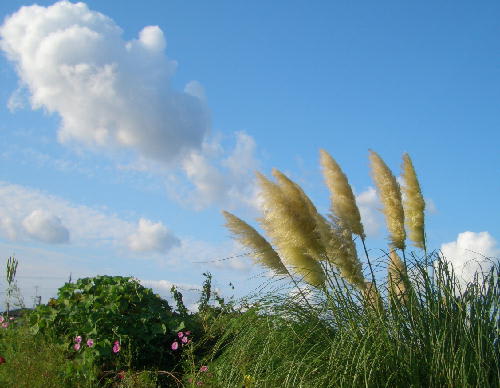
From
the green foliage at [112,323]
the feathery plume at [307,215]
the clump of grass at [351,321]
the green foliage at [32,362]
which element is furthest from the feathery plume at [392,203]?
the green foliage at [32,362]

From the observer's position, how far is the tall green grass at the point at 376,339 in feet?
10.9

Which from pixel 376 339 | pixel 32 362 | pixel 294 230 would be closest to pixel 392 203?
pixel 294 230

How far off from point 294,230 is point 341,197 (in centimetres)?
49

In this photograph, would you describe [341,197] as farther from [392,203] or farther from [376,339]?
[376,339]

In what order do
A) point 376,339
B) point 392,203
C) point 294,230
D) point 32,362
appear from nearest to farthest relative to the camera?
point 376,339 < point 294,230 < point 392,203 < point 32,362

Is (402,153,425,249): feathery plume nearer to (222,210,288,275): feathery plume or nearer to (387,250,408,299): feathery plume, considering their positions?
(387,250,408,299): feathery plume

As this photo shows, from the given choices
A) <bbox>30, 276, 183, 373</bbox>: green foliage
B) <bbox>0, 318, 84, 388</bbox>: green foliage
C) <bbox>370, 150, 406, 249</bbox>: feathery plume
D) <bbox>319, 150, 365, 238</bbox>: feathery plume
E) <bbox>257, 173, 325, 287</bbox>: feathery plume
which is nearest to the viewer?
<bbox>257, 173, 325, 287</bbox>: feathery plume

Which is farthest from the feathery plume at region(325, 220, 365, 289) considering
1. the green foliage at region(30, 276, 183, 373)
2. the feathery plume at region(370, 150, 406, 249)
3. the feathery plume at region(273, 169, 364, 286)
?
the green foliage at region(30, 276, 183, 373)

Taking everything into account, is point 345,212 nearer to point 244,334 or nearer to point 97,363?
point 244,334

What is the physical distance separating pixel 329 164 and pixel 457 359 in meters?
1.55

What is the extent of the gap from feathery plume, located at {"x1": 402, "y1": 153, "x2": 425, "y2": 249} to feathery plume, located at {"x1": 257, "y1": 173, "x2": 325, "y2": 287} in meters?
0.97

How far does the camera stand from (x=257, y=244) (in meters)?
3.99

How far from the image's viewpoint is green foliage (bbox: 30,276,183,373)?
5457 mm

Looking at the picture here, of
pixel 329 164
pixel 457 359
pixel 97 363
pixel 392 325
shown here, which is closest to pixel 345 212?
pixel 329 164
